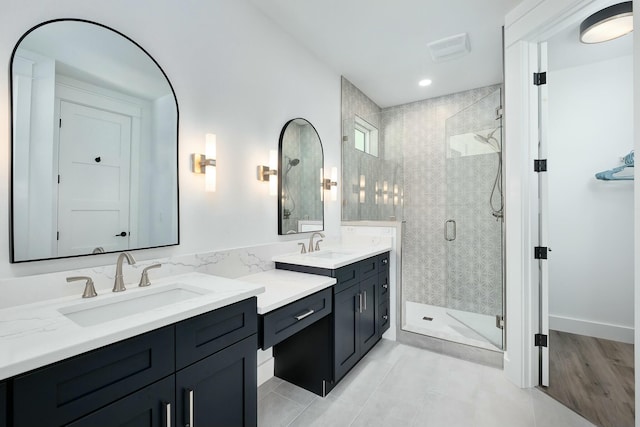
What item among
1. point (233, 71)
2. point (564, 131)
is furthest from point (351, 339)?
point (564, 131)

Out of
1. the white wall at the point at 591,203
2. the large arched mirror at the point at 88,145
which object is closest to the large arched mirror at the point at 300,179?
the large arched mirror at the point at 88,145

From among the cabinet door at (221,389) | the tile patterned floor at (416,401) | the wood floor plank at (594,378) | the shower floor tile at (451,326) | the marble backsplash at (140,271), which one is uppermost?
the marble backsplash at (140,271)

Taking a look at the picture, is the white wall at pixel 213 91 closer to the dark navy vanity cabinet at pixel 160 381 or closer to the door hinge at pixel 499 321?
the dark navy vanity cabinet at pixel 160 381

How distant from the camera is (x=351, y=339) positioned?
88.1 inches

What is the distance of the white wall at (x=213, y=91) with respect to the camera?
1226 millimetres

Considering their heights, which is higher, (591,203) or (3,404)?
(591,203)

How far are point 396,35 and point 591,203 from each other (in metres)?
2.45

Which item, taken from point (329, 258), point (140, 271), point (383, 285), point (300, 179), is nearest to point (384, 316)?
point (383, 285)

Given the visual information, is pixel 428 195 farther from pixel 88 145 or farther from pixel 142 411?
pixel 142 411

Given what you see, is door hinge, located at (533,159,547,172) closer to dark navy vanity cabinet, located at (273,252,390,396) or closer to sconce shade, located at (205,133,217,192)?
dark navy vanity cabinet, located at (273,252,390,396)

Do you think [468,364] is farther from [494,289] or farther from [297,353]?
[297,353]

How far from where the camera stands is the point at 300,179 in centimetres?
265

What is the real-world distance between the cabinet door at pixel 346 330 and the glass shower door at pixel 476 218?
1198 mm

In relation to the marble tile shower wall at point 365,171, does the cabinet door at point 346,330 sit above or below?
below
